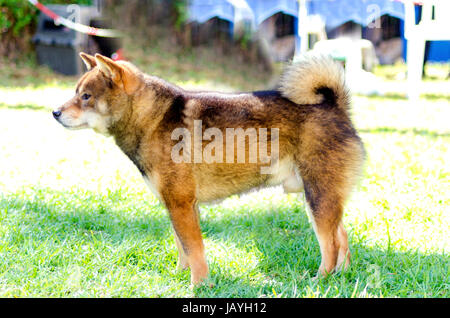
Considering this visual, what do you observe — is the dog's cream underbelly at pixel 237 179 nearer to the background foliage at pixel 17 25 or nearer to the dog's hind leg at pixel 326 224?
the dog's hind leg at pixel 326 224

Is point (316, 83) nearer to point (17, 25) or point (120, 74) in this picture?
point (120, 74)

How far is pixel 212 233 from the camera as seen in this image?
3611 mm

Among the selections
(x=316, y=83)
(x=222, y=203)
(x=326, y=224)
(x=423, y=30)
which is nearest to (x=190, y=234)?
(x=326, y=224)

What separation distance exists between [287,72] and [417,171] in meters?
2.31

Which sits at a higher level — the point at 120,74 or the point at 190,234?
the point at 120,74

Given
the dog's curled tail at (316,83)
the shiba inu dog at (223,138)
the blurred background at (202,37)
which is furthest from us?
the blurred background at (202,37)

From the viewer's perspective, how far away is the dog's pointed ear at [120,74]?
2.82m

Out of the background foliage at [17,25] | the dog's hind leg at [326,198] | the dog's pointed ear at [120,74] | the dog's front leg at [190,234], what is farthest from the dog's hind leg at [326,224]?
the background foliage at [17,25]

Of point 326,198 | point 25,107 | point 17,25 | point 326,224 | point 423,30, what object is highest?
point 17,25

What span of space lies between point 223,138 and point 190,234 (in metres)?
0.55

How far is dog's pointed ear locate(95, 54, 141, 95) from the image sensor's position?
282 centimetres

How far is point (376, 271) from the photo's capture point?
291cm
